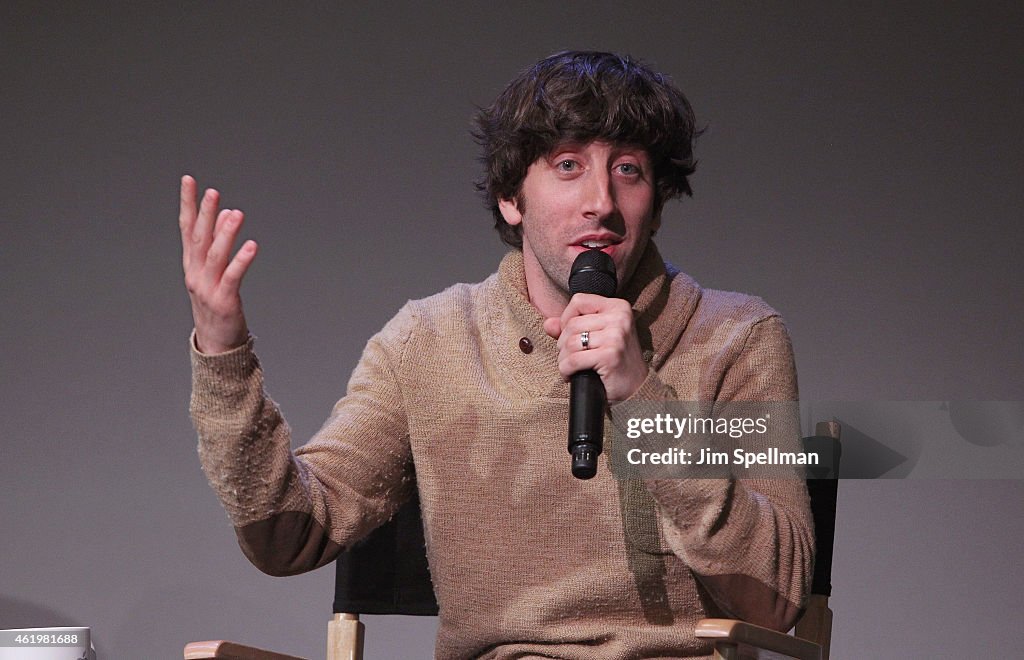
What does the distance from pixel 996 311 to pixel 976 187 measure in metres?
0.24

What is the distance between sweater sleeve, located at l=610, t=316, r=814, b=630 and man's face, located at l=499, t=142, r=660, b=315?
249mm

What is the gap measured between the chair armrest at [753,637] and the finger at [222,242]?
2.08 feet

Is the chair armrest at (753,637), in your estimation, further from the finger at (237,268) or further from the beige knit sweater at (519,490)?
the finger at (237,268)

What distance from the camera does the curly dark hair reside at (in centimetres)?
164

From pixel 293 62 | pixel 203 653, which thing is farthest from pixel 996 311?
pixel 203 653

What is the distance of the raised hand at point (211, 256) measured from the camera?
129 cm

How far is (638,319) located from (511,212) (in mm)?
242

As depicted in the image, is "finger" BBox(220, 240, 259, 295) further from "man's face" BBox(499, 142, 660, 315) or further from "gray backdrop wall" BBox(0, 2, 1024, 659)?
"gray backdrop wall" BBox(0, 2, 1024, 659)

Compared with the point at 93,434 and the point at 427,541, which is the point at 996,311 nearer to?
the point at 427,541

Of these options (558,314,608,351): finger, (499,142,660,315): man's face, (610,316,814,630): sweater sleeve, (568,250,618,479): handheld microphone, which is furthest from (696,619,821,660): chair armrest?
(499,142,660,315): man's face

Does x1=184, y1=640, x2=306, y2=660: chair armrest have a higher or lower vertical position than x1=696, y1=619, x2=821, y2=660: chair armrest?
lower

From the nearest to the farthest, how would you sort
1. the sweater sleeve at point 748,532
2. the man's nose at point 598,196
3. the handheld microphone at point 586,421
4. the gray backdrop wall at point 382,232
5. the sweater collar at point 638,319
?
the handheld microphone at point 586,421 < the sweater sleeve at point 748,532 < the man's nose at point 598,196 < the sweater collar at point 638,319 < the gray backdrop wall at point 382,232

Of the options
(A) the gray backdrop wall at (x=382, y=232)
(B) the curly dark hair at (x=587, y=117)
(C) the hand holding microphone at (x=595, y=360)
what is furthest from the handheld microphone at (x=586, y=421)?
(A) the gray backdrop wall at (x=382, y=232)

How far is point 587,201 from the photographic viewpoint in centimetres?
158
